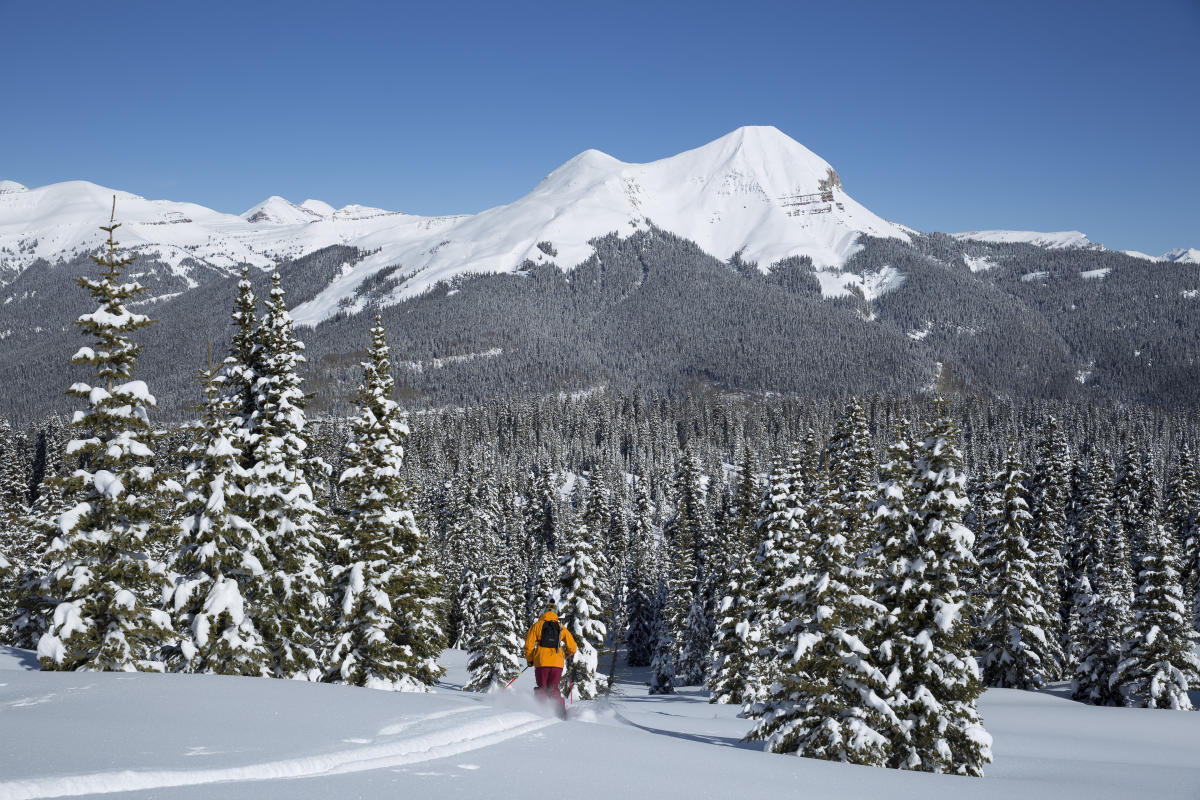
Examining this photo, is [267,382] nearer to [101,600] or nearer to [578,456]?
[101,600]

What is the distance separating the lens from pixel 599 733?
36.3 feet

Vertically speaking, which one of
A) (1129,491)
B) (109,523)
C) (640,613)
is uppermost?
(1129,491)

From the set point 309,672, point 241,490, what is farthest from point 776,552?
point 241,490

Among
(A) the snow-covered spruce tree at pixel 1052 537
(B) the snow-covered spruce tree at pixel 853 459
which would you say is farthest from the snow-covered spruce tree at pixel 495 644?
(A) the snow-covered spruce tree at pixel 1052 537

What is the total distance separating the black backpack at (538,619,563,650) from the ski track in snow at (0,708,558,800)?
273 cm

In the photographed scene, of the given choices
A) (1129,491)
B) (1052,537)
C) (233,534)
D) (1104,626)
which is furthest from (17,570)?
(1129,491)

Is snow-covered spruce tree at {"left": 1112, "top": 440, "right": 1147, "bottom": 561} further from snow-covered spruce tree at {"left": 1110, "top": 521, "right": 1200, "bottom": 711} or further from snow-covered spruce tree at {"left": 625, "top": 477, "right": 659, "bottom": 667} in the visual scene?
snow-covered spruce tree at {"left": 625, "top": 477, "right": 659, "bottom": 667}

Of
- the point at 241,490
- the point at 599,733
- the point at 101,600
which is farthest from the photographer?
the point at 241,490

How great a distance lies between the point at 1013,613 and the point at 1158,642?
5.60 meters

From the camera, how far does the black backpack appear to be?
13.9 meters

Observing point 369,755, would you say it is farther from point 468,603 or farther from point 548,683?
point 468,603

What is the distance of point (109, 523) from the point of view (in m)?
17.5

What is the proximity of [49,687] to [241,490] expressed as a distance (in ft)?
29.9

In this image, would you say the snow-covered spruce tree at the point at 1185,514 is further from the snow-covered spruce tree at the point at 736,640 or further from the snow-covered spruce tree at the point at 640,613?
the snow-covered spruce tree at the point at 736,640
